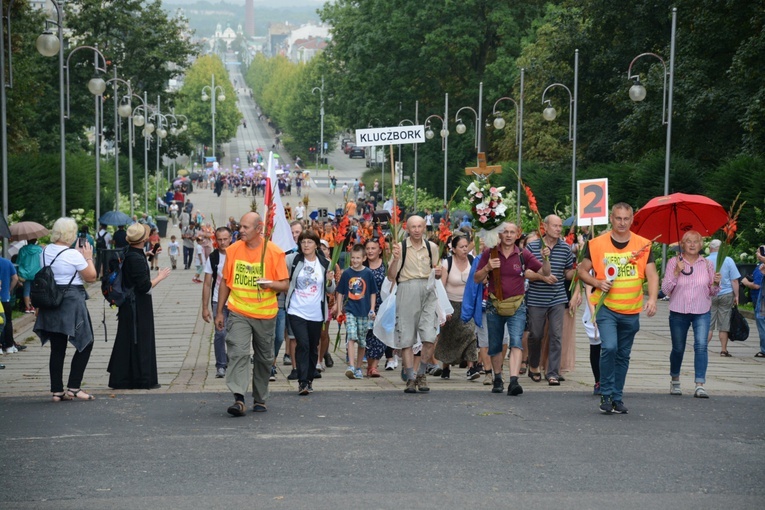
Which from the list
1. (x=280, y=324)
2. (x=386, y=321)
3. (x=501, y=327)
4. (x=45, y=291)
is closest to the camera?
(x=45, y=291)

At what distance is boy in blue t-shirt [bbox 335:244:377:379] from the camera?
47.1 feet

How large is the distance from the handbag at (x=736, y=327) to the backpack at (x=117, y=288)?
8.63m

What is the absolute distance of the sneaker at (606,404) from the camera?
Answer: 11.2m

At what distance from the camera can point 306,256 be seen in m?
12.9

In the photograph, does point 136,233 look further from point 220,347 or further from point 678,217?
point 678,217

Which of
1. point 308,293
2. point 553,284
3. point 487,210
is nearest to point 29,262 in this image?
point 308,293

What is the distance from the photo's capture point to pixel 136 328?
12758 millimetres

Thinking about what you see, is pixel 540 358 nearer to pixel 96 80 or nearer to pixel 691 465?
pixel 691 465

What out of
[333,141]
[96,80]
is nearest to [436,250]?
[96,80]

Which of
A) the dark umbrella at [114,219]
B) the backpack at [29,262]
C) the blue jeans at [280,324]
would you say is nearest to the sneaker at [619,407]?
the blue jeans at [280,324]

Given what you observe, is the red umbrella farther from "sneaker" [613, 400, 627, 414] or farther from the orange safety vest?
"sneaker" [613, 400, 627, 414]

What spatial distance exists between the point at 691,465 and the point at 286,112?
15380cm

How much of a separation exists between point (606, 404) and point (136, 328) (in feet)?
14.8

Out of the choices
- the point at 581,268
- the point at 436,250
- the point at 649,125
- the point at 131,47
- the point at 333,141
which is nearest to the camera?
the point at 581,268
